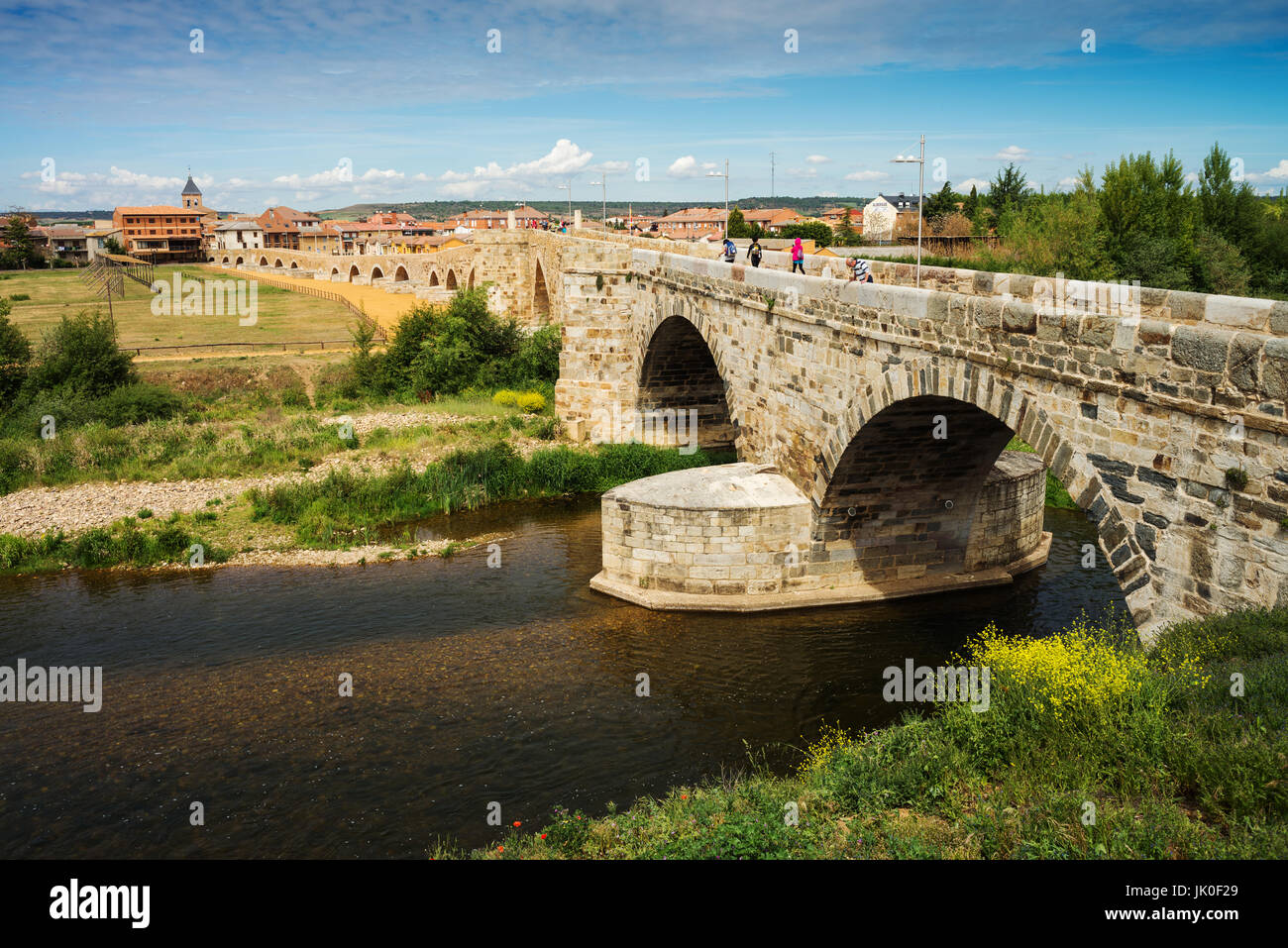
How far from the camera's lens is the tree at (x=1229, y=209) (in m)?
38.2

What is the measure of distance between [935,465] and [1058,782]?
10138mm

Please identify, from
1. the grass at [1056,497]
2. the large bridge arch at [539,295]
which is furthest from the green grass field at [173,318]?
the grass at [1056,497]

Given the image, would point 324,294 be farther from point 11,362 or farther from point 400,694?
point 400,694

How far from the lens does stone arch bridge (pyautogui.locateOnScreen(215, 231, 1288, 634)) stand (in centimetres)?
875

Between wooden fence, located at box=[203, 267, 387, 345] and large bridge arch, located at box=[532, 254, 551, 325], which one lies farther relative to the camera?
large bridge arch, located at box=[532, 254, 551, 325]

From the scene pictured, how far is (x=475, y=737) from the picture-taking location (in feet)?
44.0


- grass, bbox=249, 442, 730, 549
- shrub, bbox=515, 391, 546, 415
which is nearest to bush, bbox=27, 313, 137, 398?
grass, bbox=249, 442, 730, 549

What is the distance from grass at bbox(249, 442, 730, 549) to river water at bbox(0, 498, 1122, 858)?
319cm

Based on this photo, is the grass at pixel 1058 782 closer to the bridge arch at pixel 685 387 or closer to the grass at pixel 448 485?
the grass at pixel 448 485

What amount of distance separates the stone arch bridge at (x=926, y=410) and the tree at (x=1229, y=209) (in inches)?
952

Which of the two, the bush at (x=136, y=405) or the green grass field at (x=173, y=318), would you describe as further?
the green grass field at (x=173, y=318)

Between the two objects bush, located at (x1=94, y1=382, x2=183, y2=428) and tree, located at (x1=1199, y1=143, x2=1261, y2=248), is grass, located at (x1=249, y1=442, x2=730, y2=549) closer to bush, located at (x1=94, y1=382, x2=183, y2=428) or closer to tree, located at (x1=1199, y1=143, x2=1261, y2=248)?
bush, located at (x1=94, y1=382, x2=183, y2=428)
